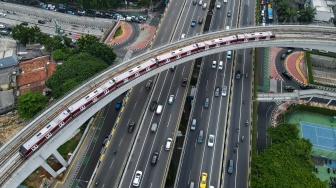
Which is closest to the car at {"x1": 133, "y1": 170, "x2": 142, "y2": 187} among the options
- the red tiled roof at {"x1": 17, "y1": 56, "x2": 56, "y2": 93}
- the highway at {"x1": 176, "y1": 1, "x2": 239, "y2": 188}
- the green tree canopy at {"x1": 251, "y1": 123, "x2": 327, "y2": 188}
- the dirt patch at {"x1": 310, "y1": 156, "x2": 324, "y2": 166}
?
the highway at {"x1": 176, "y1": 1, "x2": 239, "y2": 188}

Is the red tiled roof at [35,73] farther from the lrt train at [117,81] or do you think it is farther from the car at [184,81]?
the car at [184,81]

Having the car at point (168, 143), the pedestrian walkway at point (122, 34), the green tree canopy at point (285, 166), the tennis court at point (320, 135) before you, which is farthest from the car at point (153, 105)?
the tennis court at point (320, 135)

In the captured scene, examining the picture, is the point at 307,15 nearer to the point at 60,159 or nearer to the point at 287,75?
the point at 287,75

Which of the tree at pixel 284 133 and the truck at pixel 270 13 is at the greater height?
the truck at pixel 270 13

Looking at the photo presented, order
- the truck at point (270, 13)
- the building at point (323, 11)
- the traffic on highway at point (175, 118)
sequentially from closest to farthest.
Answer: the traffic on highway at point (175, 118)
the building at point (323, 11)
the truck at point (270, 13)

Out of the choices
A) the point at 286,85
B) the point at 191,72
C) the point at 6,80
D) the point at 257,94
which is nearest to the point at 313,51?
the point at 286,85

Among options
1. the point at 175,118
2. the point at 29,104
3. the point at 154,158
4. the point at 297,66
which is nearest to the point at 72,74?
the point at 29,104

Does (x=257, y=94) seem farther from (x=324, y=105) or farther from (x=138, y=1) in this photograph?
(x=138, y=1)
